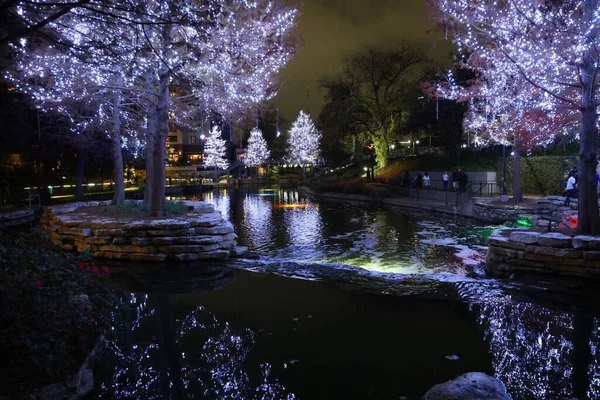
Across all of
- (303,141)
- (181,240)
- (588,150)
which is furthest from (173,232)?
(303,141)

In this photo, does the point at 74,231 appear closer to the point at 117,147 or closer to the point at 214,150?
the point at 117,147

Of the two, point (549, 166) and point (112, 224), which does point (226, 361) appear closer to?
point (112, 224)

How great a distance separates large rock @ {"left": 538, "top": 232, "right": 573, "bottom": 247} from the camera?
7664 millimetres

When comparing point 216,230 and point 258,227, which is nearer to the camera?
point 216,230

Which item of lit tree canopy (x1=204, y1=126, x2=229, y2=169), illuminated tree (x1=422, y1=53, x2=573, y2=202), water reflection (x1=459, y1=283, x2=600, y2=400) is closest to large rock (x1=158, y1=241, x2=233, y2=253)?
water reflection (x1=459, y1=283, x2=600, y2=400)

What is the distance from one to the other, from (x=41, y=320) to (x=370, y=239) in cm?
1178

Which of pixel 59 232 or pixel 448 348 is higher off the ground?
pixel 59 232

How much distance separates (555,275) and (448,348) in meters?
3.95

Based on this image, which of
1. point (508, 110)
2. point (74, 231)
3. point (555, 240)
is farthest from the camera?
point (508, 110)

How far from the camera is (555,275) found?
774 cm

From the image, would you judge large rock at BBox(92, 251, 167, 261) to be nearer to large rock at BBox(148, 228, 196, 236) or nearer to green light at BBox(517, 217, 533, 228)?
large rock at BBox(148, 228, 196, 236)

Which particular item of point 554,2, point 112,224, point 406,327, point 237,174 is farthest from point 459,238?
point 237,174

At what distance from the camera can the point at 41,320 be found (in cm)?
367

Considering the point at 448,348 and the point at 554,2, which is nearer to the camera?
the point at 448,348
